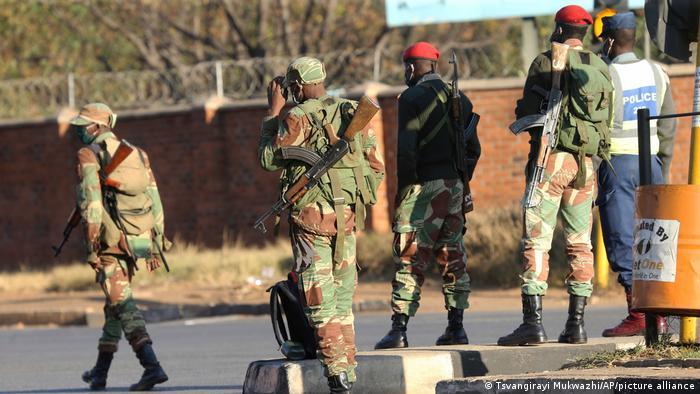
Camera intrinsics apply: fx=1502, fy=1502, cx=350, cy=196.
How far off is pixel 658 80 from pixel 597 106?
1.10m

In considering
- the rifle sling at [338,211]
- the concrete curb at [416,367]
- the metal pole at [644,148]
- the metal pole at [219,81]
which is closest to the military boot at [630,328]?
the concrete curb at [416,367]

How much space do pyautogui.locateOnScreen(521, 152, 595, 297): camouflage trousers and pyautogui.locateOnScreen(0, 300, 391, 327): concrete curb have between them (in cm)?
809

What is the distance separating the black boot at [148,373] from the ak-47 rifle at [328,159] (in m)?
2.59

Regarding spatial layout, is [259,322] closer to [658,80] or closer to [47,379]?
[47,379]

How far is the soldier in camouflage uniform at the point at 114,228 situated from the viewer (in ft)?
32.6

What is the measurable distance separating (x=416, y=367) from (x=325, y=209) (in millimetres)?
1100

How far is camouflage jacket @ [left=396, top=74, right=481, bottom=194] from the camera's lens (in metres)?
9.09

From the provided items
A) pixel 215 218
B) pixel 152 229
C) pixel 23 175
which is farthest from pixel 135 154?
pixel 23 175

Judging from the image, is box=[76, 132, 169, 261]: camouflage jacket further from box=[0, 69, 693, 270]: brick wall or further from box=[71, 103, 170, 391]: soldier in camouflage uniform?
box=[0, 69, 693, 270]: brick wall

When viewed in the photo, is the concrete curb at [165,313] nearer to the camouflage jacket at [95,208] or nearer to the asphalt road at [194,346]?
the asphalt road at [194,346]

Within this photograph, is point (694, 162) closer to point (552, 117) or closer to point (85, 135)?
point (552, 117)

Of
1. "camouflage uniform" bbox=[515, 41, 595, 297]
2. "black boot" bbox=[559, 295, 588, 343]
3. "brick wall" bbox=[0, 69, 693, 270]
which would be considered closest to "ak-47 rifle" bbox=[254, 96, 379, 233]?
"camouflage uniform" bbox=[515, 41, 595, 297]

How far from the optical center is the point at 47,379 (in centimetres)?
1119

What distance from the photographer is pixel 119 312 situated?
1002cm
